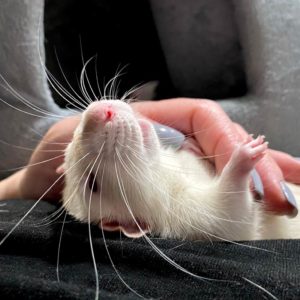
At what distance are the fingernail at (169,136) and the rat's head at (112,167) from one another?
0.10 m

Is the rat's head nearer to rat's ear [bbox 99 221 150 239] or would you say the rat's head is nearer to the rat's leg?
rat's ear [bbox 99 221 150 239]

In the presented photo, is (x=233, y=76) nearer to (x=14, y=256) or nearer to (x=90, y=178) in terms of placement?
(x=90, y=178)

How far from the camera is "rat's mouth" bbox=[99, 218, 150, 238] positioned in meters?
0.75

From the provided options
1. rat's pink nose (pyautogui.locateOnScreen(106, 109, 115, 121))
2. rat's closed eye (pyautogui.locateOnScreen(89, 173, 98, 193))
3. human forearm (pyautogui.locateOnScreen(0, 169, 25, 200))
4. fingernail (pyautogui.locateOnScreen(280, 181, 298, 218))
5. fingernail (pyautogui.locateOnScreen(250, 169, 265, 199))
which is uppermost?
rat's pink nose (pyautogui.locateOnScreen(106, 109, 115, 121))

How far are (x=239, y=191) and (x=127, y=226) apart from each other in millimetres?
194

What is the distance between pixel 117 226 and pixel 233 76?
817 millimetres

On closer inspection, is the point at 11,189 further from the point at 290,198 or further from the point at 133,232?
the point at 290,198

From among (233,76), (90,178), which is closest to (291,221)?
(90,178)

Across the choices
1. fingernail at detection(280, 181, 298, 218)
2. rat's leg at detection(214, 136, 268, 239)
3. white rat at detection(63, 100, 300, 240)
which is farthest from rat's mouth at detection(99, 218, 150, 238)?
fingernail at detection(280, 181, 298, 218)

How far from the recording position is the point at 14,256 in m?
0.65

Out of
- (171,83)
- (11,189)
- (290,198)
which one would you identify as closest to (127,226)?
(290,198)

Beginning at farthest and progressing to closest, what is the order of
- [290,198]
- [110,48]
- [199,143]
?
[110,48]
[199,143]
[290,198]

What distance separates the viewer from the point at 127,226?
2.55ft

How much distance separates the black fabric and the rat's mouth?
0.06 ft
